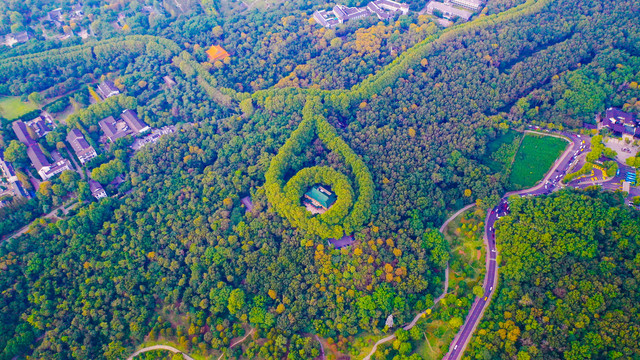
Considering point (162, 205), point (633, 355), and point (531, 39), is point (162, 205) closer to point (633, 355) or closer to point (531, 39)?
point (633, 355)

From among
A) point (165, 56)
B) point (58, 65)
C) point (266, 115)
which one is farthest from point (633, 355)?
point (58, 65)

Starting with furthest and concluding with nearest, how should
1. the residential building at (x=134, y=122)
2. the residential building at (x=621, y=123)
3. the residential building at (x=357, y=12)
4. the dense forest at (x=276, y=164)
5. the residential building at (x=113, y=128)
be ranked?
the residential building at (x=357, y=12) → the residential building at (x=134, y=122) → the residential building at (x=113, y=128) → the residential building at (x=621, y=123) → the dense forest at (x=276, y=164)

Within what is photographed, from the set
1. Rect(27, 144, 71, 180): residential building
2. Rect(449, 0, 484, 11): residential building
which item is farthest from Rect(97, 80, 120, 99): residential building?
Rect(449, 0, 484, 11): residential building

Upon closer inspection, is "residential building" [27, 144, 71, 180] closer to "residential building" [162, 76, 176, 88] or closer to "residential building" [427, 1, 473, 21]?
"residential building" [162, 76, 176, 88]

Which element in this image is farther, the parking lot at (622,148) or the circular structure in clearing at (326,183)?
the parking lot at (622,148)

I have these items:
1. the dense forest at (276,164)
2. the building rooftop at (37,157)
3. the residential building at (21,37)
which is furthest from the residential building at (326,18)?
the residential building at (21,37)

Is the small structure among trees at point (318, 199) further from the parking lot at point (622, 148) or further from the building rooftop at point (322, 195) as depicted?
the parking lot at point (622, 148)
